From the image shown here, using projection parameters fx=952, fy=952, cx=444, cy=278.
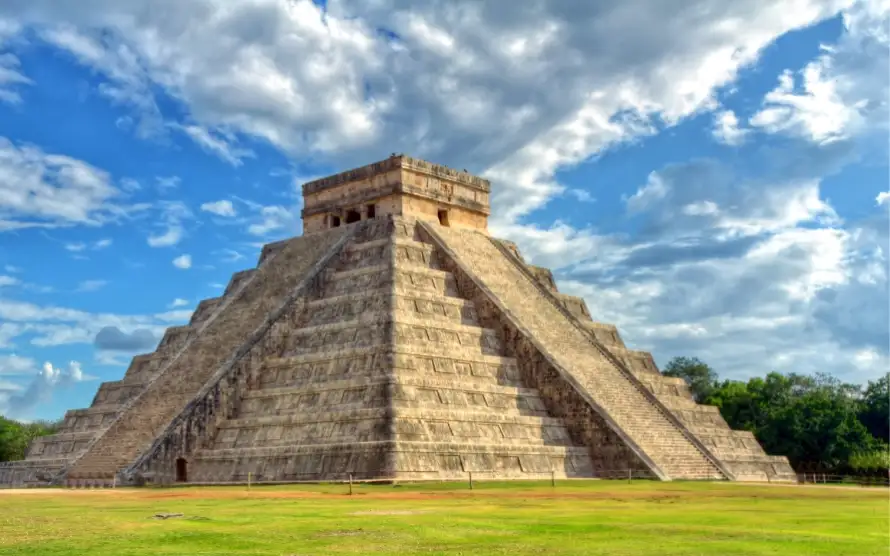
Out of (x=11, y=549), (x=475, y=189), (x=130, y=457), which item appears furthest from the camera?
(x=475, y=189)

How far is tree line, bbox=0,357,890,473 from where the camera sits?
1606 inches

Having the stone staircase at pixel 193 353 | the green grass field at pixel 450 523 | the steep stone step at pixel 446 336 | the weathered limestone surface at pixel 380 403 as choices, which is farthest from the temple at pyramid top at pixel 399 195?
the green grass field at pixel 450 523

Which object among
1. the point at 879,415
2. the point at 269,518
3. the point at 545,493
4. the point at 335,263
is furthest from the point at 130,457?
the point at 879,415

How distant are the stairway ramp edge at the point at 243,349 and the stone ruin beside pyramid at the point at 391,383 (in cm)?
7

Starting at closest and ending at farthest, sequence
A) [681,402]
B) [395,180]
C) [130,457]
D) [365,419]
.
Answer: [365,419] → [130,457] → [681,402] → [395,180]

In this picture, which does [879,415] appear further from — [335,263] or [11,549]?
[11,549]

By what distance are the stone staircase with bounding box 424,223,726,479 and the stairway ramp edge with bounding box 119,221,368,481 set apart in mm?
3549

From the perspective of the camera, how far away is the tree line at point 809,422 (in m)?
40.8

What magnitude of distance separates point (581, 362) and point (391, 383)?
28.4 ft

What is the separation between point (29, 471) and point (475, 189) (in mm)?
20019

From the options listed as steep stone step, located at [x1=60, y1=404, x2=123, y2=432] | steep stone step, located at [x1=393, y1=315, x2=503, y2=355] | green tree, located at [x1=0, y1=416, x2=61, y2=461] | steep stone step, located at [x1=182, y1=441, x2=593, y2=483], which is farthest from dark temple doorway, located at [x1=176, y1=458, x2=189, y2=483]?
green tree, located at [x1=0, y1=416, x2=61, y2=461]

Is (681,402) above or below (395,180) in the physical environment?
below

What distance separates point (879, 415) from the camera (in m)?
51.3

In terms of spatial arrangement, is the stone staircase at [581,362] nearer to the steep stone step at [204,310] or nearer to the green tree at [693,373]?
the steep stone step at [204,310]
